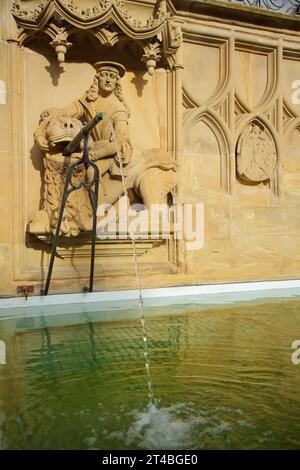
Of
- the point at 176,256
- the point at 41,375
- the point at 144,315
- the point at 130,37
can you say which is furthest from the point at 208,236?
the point at 41,375

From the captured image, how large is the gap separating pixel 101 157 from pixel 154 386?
9.18 ft

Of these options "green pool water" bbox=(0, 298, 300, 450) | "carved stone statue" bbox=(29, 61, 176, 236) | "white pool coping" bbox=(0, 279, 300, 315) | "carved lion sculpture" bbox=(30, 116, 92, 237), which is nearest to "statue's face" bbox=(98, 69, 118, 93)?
"carved stone statue" bbox=(29, 61, 176, 236)

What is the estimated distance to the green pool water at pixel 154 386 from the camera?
133 centimetres

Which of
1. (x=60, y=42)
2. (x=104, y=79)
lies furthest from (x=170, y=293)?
(x=60, y=42)

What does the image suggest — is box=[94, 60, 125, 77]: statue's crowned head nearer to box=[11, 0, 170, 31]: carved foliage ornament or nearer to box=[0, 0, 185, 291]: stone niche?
box=[0, 0, 185, 291]: stone niche

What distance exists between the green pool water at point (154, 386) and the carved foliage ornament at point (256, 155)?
2423 millimetres

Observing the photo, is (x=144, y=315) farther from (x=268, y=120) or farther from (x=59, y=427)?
(x=268, y=120)

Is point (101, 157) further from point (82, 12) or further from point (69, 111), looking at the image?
point (82, 12)

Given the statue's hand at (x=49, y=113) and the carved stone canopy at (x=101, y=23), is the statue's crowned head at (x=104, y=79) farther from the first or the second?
the statue's hand at (x=49, y=113)

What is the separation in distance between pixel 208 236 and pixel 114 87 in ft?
5.80

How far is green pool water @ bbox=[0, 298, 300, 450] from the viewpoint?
4.37 ft

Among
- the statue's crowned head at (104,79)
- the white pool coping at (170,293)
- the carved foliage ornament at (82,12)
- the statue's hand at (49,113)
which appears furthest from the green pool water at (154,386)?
the carved foliage ornament at (82,12)

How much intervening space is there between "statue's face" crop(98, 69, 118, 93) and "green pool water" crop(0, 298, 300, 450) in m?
2.38

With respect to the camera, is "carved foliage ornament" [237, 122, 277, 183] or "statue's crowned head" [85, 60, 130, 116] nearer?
"statue's crowned head" [85, 60, 130, 116]
